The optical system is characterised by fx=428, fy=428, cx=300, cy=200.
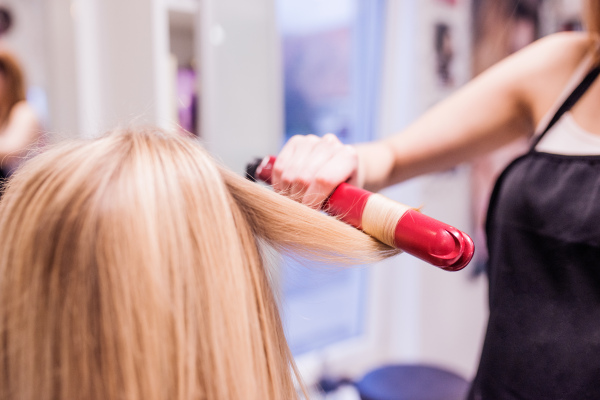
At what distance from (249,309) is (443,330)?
1711 millimetres

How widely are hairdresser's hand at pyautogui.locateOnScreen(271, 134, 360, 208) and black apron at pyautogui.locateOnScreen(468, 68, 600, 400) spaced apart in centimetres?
26

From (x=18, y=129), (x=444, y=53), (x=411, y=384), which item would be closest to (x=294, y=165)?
(x=18, y=129)

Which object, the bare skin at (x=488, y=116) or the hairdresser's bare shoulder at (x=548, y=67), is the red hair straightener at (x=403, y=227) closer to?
the bare skin at (x=488, y=116)

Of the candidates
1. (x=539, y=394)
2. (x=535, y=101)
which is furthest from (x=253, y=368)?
(x=535, y=101)

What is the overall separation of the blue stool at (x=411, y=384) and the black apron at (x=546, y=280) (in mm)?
616

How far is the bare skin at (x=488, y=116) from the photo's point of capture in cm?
60

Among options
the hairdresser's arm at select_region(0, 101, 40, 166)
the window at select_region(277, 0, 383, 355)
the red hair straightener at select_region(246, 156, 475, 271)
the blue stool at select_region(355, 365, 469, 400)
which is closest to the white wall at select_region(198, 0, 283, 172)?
the window at select_region(277, 0, 383, 355)

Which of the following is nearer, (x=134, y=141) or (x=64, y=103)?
(x=134, y=141)

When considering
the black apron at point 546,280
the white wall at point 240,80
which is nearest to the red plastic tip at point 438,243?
the black apron at point 546,280

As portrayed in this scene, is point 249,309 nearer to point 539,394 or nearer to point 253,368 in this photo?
point 253,368

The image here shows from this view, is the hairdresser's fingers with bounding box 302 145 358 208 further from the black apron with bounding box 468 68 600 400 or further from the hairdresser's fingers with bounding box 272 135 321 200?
the black apron with bounding box 468 68 600 400

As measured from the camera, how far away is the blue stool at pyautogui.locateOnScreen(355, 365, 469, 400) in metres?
1.20

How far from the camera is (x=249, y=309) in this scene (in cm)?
37

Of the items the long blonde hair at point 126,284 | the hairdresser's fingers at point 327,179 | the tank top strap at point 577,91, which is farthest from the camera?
the tank top strap at point 577,91
